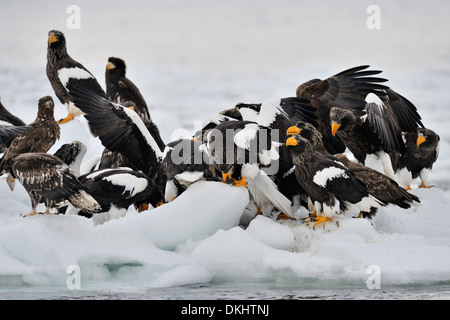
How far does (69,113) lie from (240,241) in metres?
4.38

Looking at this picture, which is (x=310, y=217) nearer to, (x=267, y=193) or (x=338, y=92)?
(x=267, y=193)

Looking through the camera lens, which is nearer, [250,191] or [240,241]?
[240,241]

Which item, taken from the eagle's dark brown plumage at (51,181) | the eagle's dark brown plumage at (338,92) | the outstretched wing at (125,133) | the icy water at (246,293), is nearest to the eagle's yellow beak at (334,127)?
the eagle's dark brown plumage at (338,92)

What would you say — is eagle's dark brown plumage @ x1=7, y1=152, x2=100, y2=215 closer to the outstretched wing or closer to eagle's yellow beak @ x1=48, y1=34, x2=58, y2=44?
the outstretched wing

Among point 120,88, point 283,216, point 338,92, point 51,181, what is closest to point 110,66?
point 120,88

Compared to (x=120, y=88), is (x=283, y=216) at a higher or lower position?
lower

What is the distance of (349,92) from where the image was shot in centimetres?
830

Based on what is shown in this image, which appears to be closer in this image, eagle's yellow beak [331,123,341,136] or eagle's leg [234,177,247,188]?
eagle's leg [234,177,247,188]

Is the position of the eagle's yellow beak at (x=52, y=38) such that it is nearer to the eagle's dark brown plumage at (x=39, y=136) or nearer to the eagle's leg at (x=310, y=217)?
the eagle's dark brown plumage at (x=39, y=136)

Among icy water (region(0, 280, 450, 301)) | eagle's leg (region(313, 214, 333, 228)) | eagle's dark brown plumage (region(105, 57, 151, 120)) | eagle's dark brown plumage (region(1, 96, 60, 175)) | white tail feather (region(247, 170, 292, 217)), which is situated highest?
eagle's dark brown plumage (region(105, 57, 151, 120))

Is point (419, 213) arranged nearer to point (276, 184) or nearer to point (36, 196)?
point (276, 184)

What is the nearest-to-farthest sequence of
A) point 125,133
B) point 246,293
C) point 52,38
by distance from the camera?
point 246,293
point 125,133
point 52,38

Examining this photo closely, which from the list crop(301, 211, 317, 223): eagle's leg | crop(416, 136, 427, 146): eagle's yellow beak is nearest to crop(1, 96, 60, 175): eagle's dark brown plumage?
crop(301, 211, 317, 223): eagle's leg

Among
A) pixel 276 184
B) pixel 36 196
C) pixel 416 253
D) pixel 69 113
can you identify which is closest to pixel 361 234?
pixel 416 253
